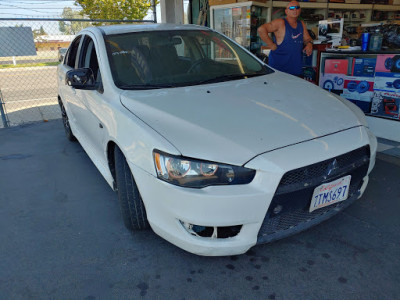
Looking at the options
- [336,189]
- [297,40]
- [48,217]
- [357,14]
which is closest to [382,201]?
[336,189]

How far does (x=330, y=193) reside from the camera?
2025mm

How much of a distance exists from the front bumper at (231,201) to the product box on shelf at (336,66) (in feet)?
10.0

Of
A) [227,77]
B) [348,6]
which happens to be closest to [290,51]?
[227,77]

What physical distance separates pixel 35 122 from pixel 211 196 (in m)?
5.68

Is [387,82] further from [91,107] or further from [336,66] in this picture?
[91,107]

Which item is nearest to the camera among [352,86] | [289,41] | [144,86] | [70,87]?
[144,86]

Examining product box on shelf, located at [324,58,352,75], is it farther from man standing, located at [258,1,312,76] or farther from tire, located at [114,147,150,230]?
tire, located at [114,147,150,230]

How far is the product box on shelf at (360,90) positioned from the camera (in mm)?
4414

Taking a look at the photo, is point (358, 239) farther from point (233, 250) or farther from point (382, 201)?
point (233, 250)

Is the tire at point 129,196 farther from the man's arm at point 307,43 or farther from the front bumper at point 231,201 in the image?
the man's arm at point 307,43

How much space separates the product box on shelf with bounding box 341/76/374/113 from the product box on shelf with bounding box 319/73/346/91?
0.07 m

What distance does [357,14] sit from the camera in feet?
34.9

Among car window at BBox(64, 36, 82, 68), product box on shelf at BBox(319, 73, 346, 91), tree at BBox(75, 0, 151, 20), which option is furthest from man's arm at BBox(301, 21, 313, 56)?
tree at BBox(75, 0, 151, 20)

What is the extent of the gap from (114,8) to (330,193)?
21.8 metres
